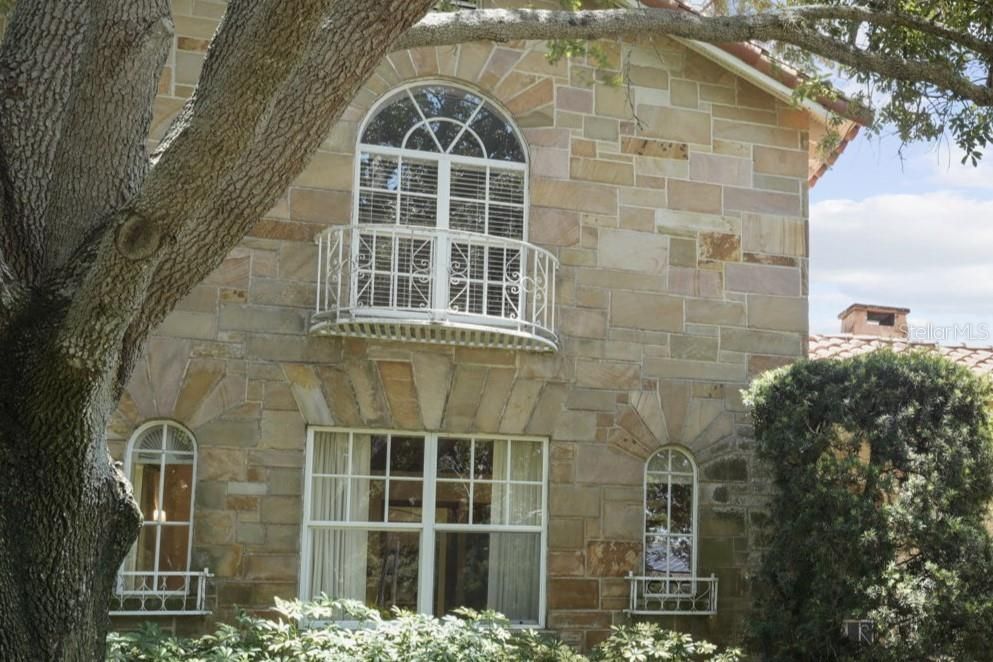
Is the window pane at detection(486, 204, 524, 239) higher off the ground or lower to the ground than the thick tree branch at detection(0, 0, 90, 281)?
higher

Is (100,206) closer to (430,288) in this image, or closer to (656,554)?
(430,288)

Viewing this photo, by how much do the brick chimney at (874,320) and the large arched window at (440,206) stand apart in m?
7.94

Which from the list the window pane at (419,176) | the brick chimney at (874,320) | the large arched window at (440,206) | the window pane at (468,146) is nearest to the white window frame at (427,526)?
the large arched window at (440,206)

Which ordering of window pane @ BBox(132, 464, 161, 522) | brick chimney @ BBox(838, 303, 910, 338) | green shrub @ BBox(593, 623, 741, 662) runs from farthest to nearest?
1. brick chimney @ BBox(838, 303, 910, 338)
2. window pane @ BBox(132, 464, 161, 522)
3. green shrub @ BBox(593, 623, 741, 662)

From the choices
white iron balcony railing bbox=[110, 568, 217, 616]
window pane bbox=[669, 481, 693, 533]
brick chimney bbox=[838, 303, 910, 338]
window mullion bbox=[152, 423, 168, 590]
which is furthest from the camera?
brick chimney bbox=[838, 303, 910, 338]

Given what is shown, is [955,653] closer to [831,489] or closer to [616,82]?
[831,489]

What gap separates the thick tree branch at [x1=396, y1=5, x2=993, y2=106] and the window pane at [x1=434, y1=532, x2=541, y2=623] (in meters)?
4.46

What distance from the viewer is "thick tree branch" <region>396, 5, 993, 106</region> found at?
7.71m

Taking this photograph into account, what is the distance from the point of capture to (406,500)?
1034 cm

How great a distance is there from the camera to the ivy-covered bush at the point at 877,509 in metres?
8.98

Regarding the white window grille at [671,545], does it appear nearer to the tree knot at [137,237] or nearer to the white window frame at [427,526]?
the white window frame at [427,526]

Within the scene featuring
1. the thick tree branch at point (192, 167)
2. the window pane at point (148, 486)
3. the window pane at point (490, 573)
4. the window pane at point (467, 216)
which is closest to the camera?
the thick tree branch at point (192, 167)

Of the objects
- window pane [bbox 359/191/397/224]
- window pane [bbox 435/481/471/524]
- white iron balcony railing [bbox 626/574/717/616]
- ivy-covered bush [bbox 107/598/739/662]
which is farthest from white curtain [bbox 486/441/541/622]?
window pane [bbox 359/191/397/224]

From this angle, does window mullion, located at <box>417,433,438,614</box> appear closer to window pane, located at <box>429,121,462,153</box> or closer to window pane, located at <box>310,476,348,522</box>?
window pane, located at <box>310,476,348,522</box>
